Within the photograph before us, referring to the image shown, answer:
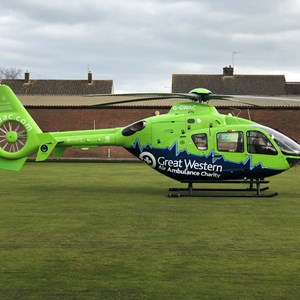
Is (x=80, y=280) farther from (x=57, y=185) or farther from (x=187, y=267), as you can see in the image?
(x=57, y=185)

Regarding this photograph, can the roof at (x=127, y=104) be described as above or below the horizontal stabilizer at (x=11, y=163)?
above

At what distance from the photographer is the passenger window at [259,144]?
13.8m

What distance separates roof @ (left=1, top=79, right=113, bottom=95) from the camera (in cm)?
5303

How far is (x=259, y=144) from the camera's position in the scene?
13883 millimetres

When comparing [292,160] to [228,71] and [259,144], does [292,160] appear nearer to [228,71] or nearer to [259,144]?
[259,144]

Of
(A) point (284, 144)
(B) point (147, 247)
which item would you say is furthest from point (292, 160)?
(B) point (147, 247)

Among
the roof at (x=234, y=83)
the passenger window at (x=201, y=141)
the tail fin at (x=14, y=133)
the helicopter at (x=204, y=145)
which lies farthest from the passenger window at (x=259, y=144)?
the roof at (x=234, y=83)

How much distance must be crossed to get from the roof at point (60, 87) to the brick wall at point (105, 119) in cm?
1560

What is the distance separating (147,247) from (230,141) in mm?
6733

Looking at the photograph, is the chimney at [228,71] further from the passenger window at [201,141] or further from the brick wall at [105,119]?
the passenger window at [201,141]

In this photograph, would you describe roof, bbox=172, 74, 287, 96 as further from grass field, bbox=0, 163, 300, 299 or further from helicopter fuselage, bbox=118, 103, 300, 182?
grass field, bbox=0, 163, 300, 299

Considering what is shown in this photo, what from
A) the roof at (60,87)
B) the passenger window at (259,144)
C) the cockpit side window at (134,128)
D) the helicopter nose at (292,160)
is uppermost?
the roof at (60,87)

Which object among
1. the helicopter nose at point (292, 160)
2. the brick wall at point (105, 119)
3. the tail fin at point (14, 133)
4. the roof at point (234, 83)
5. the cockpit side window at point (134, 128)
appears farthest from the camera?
the roof at point (234, 83)

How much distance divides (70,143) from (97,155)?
21399 millimetres
